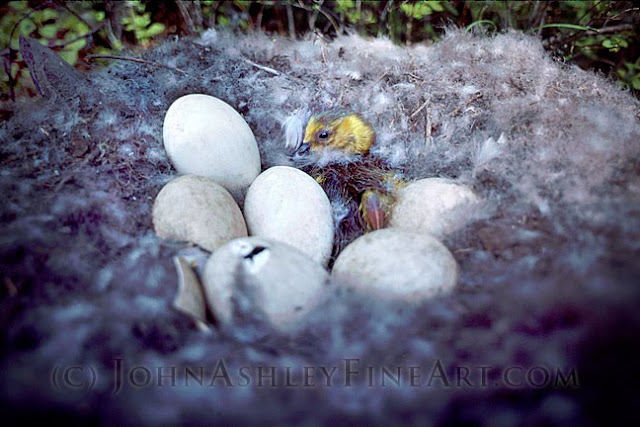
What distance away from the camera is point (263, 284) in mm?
970

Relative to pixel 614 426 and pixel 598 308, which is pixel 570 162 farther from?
pixel 614 426

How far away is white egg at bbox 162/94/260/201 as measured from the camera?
1376 millimetres

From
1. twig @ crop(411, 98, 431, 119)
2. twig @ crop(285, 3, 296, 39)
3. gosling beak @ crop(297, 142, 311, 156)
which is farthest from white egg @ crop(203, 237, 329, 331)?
twig @ crop(285, 3, 296, 39)

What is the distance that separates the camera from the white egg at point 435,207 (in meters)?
1.23

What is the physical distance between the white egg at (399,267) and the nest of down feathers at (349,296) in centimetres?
7

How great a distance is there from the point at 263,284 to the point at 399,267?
30cm

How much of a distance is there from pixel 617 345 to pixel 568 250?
29 cm

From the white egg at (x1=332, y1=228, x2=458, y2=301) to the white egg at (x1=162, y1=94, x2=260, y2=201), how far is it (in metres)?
0.47

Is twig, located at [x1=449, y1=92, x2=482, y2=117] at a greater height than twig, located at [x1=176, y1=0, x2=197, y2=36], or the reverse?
twig, located at [x1=176, y1=0, x2=197, y2=36]

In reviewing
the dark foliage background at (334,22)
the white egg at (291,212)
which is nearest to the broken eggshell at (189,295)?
the white egg at (291,212)

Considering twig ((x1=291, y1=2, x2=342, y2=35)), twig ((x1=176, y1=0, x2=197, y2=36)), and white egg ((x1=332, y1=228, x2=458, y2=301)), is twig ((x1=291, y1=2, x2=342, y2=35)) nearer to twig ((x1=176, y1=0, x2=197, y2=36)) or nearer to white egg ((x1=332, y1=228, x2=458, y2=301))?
twig ((x1=176, y1=0, x2=197, y2=36))

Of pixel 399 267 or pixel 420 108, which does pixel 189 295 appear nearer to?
pixel 399 267

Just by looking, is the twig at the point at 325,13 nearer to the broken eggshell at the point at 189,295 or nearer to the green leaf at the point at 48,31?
the green leaf at the point at 48,31

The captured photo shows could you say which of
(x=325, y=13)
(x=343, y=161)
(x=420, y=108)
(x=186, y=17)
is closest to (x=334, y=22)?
(x=325, y=13)
